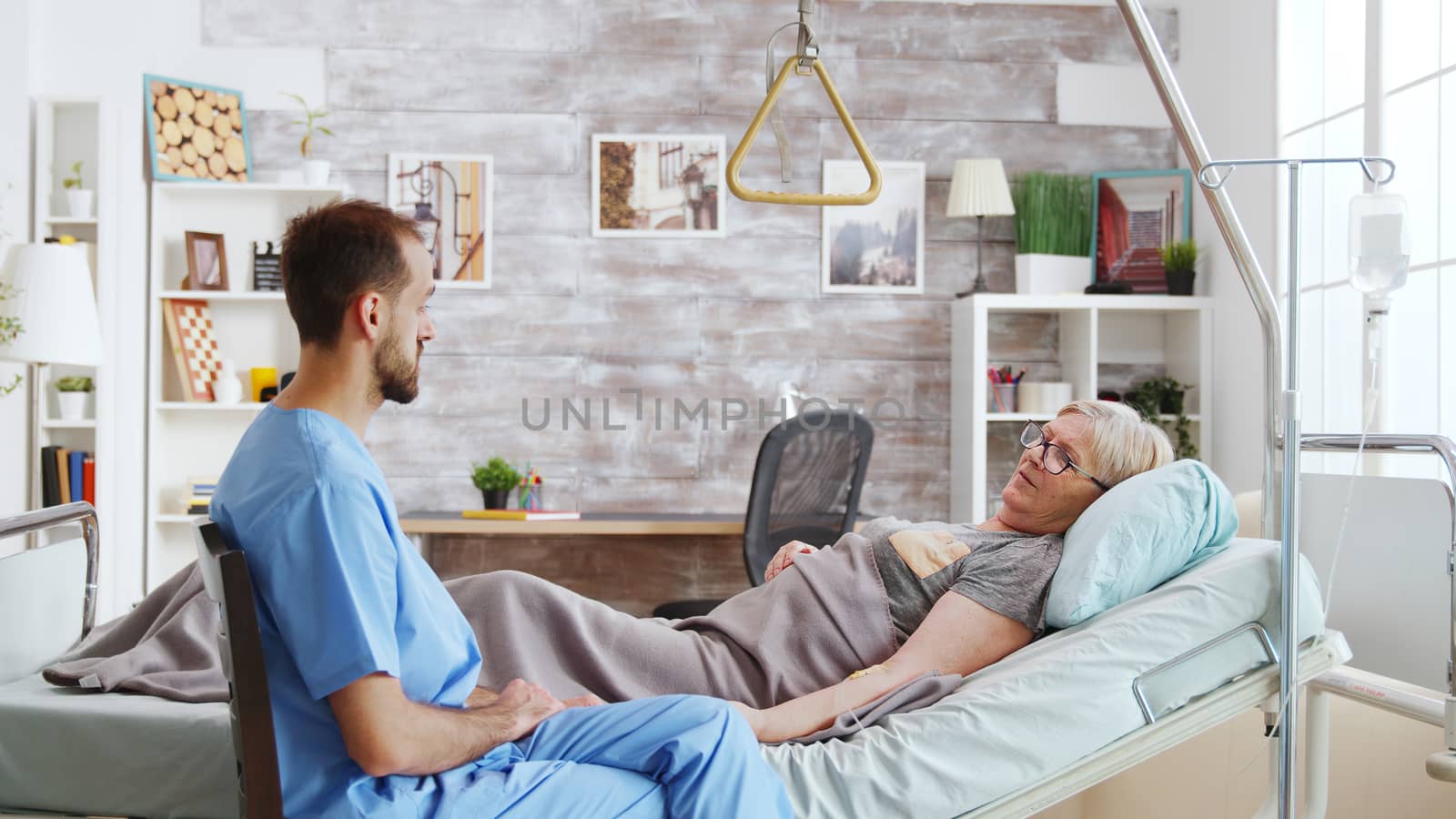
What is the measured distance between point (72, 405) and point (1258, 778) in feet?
11.7

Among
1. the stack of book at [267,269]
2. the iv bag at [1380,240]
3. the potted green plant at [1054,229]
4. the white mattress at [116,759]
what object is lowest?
the white mattress at [116,759]

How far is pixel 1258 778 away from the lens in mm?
2100

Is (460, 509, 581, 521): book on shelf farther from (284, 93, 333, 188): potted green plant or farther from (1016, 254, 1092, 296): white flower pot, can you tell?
(1016, 254, 1092, 296): white flower pot

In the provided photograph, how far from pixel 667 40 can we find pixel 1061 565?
2.85m

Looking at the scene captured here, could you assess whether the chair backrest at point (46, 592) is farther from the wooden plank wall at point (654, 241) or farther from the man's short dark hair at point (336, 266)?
the wooden plank wall at point (654, 241)

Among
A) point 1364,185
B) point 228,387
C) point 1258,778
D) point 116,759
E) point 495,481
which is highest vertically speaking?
point 1364,185

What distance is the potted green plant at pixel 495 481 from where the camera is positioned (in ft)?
12.5

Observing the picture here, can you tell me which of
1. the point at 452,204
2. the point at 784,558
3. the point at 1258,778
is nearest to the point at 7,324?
the point at 452,204

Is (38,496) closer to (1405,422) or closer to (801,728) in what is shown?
(801,728)

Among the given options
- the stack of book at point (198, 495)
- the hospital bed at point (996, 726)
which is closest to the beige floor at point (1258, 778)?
the hospital bed at point (996, 726)

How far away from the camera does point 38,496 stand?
147 inches

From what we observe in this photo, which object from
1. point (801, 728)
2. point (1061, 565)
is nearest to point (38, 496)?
point (801, 728)

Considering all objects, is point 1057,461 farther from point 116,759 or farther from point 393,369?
point 116,759

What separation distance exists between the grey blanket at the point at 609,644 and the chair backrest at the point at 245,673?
595 millimetres
